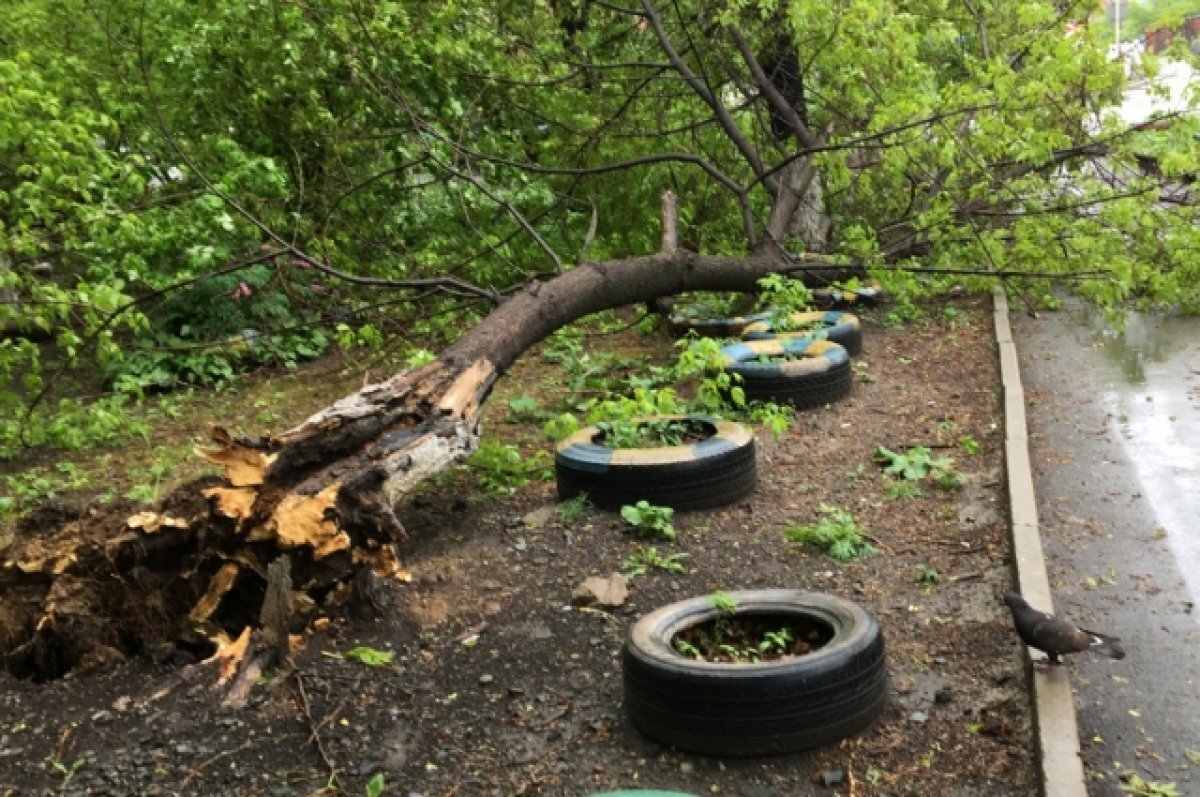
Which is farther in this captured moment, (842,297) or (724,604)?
(842,297)

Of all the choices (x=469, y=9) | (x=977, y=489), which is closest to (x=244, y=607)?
(x=977, y=489)

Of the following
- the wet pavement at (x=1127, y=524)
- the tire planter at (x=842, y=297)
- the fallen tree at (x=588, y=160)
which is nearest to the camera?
the wet pavement at (x=1127, y=524)

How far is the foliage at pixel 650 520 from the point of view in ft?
17.5

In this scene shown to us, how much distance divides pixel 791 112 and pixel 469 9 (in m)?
3.21

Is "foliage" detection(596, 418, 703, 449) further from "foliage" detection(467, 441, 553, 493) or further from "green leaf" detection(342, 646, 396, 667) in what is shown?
"green leaf" detection(342, 646, 396, 667)

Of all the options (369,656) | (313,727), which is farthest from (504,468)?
(313,727)

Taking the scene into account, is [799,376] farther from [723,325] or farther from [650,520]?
[650,520]

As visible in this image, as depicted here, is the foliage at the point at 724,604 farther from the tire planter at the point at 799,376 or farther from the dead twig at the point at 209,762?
the tire planter at the point at 799,376

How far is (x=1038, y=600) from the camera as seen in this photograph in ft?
14.8

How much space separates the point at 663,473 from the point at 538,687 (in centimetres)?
181

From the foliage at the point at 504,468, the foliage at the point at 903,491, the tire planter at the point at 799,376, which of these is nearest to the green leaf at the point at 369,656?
the foliage at the point at 504,468

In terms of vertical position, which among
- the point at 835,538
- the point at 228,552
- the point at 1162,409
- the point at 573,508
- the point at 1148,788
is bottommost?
the point at 1162,409

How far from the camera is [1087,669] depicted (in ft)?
13.9

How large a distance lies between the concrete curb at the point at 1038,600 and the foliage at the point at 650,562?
4.80ft
